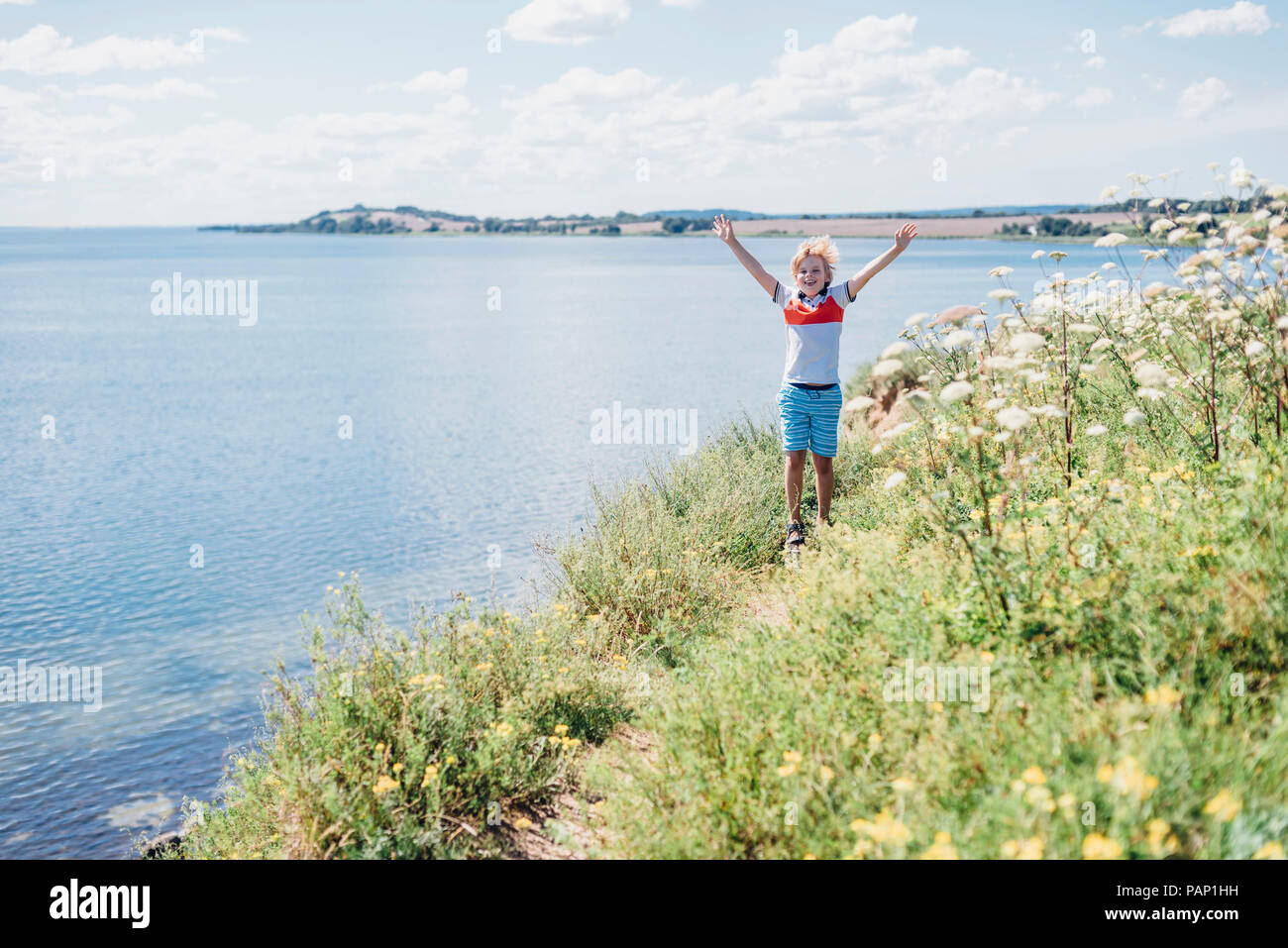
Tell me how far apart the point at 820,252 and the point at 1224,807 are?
18.0ft

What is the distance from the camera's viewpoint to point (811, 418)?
7449 millimetres

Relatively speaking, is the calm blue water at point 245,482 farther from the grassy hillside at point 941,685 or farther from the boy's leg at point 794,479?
the grassy hillside at point 941,685

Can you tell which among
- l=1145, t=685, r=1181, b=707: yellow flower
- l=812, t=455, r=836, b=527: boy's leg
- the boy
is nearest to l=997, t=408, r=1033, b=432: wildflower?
l=1145, t=685, r=1181, b=707: yellow flower

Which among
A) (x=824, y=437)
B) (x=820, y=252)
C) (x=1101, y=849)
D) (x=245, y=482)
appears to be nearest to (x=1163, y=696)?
(x=1101, y=849)

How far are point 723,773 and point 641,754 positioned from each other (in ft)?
3.90

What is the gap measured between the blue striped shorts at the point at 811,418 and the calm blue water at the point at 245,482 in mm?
3070

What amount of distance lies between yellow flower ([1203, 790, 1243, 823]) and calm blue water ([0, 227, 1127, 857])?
662cm

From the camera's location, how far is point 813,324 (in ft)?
23.8

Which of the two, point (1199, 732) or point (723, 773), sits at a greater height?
point (1199, 732)

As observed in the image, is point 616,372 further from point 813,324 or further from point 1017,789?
point 1017,789

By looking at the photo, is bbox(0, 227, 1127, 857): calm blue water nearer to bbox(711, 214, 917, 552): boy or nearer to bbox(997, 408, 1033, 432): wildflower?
bbox(711, 214, 917, 552): boy

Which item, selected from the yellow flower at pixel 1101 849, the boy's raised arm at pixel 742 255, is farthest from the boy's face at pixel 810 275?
the yellow flower at pixel 1101 849

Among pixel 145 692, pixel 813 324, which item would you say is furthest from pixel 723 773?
pixel 145 692

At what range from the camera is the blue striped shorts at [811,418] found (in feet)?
24.2
